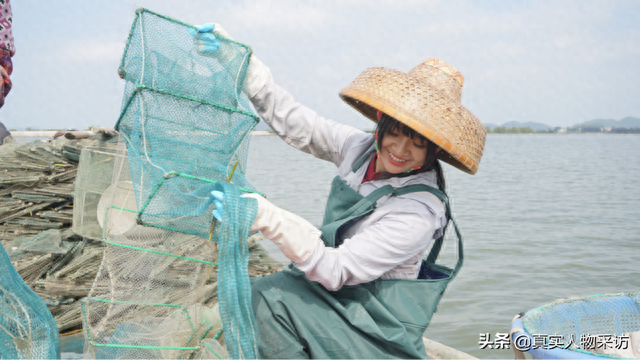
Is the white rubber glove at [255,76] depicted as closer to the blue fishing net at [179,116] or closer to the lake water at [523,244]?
the blue fishing net at [179,116]

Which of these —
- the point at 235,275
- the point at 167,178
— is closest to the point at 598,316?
the point at 235,275

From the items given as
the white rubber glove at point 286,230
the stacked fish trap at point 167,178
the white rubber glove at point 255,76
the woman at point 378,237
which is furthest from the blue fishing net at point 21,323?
the white rubber glove at point 255,76

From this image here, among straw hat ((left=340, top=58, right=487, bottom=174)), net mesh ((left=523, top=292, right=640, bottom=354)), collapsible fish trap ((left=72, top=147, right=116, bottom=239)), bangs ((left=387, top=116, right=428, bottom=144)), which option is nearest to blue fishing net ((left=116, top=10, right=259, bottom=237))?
straw hat ((left=340, top=58, right=487, bottom=174))

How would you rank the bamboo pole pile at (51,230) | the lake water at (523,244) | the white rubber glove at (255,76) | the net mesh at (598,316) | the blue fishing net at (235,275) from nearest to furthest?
the blue fishing net at (235,275)
the white rubber glove at (255,76)
the net mesh at (598,316)
the bamboo pole pile at (51,230)
the lake water at (523,244)

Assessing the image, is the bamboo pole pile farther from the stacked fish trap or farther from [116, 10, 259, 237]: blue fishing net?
[116, 10, 259, 237]: blue fishing net

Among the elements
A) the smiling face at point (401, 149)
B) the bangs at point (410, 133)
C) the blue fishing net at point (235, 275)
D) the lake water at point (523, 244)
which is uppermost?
the bangs at point (410, 133)

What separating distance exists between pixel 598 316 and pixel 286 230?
7.27 ft

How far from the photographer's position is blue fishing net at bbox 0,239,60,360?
1.86m

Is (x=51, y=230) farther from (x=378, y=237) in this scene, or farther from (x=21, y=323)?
(x=378, y=237)

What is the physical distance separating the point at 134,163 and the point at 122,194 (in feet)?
2.65

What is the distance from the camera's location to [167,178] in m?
1.70

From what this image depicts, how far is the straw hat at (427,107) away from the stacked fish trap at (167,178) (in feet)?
1.76

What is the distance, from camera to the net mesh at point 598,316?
2756 mm

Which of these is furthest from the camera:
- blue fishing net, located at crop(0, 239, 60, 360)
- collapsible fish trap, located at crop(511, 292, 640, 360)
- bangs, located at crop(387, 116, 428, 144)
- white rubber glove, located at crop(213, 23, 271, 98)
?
collapsible fish trap, located at crop(511, 292, 640, 360)
